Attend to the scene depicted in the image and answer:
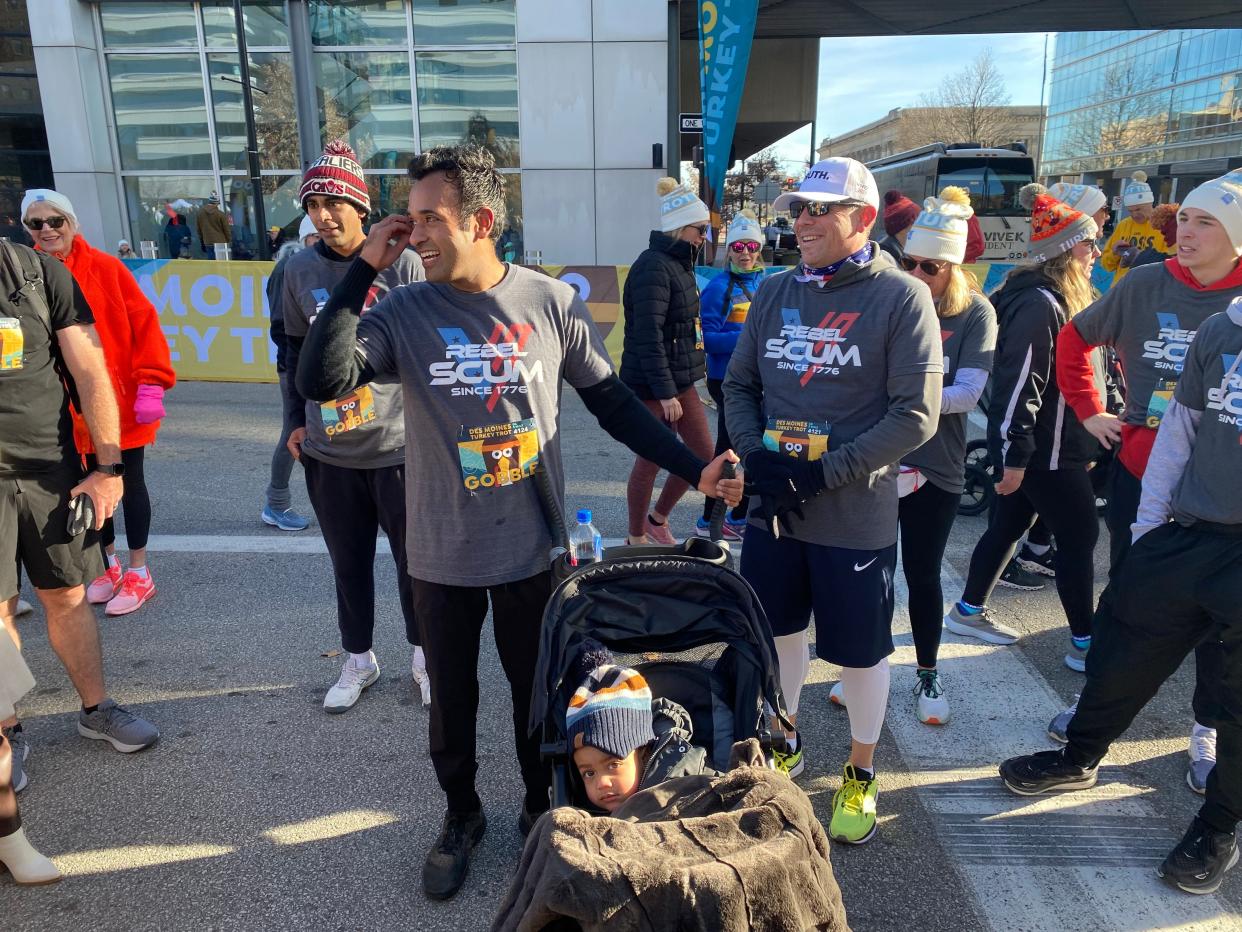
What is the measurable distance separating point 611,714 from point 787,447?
110 cm

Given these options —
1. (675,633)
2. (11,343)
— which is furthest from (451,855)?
(11,343)

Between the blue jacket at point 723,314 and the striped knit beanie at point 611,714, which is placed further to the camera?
the blue jacket at point 723,314

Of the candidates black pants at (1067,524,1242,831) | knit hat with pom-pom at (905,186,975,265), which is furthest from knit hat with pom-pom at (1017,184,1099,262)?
black pants at (1067,524,1242,831)

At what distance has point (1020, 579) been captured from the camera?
5102mm

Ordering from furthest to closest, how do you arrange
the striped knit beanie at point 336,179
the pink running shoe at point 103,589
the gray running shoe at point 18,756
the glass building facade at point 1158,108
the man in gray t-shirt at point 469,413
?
the glass building facade at point 1158,108 < the pink running shoe at point 103,589 < the striped knit beanie at point 336,179 < the gray running shoe at point 18,756 < the man in gray t-shirt at point 469,413

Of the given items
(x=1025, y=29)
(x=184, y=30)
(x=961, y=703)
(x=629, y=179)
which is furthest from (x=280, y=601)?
(x=1025, y=29)

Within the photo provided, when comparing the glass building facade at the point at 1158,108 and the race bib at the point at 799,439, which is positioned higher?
the glass building facade at the point at 1158,108

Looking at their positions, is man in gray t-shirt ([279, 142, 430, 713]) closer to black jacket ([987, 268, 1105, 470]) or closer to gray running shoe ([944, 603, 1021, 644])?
black jacket ([987, 268, 1105, 470])

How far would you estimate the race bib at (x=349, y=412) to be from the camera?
3.43m

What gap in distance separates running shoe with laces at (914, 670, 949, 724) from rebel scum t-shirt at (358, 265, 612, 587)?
78.7 inches

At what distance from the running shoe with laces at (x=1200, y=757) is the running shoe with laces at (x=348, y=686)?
11.3ft

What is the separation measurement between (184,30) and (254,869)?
1848 centimetres

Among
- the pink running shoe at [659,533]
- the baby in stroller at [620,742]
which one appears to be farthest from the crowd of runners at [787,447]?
the pink running shoe at [659,533]

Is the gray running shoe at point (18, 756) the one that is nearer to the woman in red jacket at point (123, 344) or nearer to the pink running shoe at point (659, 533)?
the woman in red jacket at point (123, 344)
